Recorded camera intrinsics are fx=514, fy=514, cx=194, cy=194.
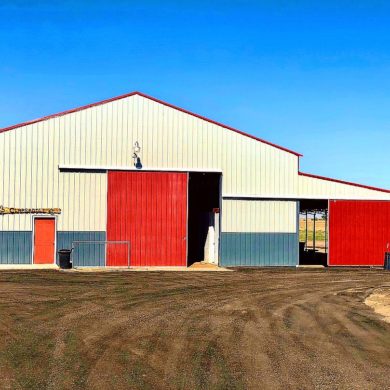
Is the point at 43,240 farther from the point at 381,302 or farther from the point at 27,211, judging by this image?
the point at 381,302

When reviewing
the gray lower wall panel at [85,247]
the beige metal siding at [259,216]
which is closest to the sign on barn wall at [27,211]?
the gray lower wall panel at [85,247]

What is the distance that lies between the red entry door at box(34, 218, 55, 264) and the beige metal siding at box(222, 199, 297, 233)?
9.76 m

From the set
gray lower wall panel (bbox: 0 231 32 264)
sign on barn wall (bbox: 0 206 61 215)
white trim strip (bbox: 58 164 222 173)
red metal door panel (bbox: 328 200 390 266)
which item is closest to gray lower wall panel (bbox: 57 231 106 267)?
sign on barn wall (bbox: 0 206 61 215)

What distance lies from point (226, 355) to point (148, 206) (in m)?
18.8

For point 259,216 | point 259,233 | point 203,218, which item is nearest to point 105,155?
point 203,218

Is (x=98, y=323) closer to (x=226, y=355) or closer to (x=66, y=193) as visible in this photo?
(x=226, y=355)

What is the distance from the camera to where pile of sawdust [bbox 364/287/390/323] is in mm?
16375

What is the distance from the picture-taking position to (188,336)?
1265 cm

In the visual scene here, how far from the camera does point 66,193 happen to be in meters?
28.5

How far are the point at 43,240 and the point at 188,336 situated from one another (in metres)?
18.0

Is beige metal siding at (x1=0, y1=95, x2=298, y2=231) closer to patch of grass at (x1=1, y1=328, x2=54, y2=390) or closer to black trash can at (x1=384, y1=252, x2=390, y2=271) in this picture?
black trash can at (x1=384, y1=252, x2=390, y2=271)

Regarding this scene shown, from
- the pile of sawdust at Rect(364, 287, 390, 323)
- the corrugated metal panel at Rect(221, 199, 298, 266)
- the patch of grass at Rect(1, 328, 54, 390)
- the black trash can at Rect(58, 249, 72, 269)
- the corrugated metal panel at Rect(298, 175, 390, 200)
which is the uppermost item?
the corrugated metal panel at Rect(298, 175, 390, 200)

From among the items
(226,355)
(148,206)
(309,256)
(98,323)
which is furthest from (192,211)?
(226,355)

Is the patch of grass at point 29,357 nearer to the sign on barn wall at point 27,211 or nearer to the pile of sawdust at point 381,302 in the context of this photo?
the pile of sawdust at point 381,302
